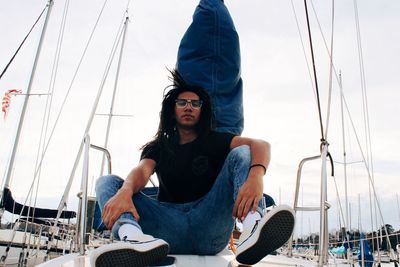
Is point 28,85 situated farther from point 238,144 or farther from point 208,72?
point 238,144

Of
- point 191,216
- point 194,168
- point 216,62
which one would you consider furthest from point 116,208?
point 216,62

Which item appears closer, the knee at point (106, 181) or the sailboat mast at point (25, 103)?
the knee at point (106, 181)

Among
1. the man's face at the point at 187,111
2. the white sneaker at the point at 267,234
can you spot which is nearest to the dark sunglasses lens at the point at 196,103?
the man's face at the point at 187,111

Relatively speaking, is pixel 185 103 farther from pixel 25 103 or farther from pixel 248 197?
pixel 25 103

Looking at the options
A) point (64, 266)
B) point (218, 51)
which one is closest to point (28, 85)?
point (218, 51)

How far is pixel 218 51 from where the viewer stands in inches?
158

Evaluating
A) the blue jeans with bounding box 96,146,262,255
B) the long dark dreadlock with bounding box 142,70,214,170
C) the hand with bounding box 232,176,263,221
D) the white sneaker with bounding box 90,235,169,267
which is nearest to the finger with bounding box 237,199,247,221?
the hand with bounding box 232,176,263,221

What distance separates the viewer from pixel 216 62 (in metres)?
3.96

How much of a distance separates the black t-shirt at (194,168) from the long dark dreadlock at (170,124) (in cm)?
7

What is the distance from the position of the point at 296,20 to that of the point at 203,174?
2923 millimetres

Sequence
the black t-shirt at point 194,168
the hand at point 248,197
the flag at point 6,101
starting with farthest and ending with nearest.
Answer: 1. the flag at point 6,101
2. the black t-shirt at point 194,168
3. the hand at point 248,197

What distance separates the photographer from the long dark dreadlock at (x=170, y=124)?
2.49m

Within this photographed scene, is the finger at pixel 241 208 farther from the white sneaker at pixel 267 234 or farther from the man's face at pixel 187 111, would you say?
the man's face at pixel 187 111

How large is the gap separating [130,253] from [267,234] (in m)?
0.57
